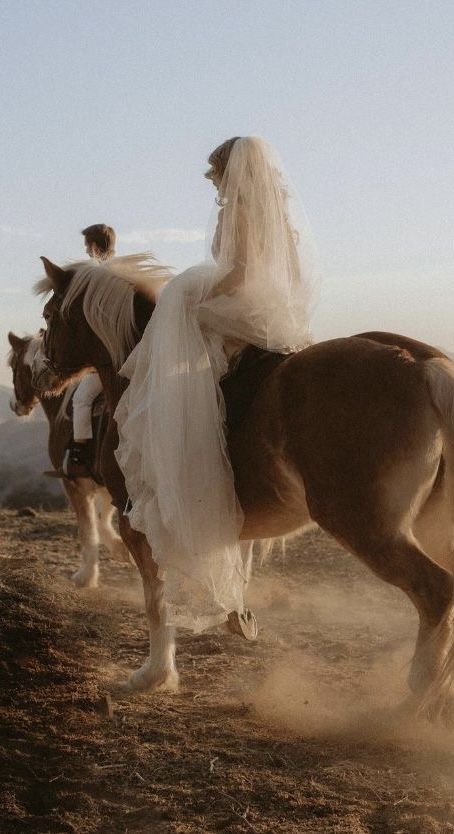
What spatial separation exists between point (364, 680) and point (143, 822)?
2341 mm

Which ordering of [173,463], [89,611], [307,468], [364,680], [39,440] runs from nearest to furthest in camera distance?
1. [307,468]
2. [173,463]
3. [364,680]
4. [89,611]
5. [39,440]

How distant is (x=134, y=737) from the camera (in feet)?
14.6

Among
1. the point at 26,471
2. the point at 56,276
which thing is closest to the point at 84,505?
the point at 56,276

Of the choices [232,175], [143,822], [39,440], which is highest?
[232,175]

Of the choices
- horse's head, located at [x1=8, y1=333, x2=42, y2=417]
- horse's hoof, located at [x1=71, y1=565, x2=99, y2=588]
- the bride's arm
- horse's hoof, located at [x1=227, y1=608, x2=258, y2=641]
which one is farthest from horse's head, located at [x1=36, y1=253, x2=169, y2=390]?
horse's head, located at [x1=8, y1=333, x2=42, y2=417]

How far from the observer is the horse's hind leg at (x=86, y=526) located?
8.37m

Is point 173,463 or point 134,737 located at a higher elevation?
point 173,463

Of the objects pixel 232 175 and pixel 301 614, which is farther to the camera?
pixel 301 614

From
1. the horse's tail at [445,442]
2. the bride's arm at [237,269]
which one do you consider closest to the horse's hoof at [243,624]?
the horse's tail at [445,442]

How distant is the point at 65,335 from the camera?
5848 mm

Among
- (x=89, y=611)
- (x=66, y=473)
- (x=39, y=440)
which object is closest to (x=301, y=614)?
(x=89, y=611)

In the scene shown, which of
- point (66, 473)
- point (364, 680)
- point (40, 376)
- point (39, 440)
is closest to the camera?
point (364, 680)

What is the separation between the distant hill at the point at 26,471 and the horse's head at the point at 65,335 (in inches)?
298

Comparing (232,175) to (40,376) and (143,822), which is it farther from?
(143,822)
